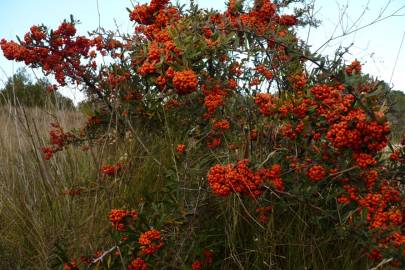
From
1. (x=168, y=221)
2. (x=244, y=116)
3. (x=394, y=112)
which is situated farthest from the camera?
(x=244, y=116)

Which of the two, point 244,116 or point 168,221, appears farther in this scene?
point 244,116

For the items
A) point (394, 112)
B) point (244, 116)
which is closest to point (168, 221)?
point (244, 116)

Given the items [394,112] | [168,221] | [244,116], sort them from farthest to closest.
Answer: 1. [244,116]
2. [394,112]
3. [168,221]

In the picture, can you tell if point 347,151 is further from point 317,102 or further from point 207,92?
point 207,92

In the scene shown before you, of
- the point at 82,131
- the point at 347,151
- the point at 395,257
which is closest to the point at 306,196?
the point at 347,151

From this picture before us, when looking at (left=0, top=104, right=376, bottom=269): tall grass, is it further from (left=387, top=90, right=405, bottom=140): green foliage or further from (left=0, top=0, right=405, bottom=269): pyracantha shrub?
(left=387, top=90, right=405, bottom=140): green foliage

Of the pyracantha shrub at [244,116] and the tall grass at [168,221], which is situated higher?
the pyracantha shrub at [244,116]

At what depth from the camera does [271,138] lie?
264 centimetres

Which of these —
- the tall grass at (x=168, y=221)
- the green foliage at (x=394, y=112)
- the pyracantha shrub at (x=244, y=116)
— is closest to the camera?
the pyracantha shrub at (x=244, y=116)

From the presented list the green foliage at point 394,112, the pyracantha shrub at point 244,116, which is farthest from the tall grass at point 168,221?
the green foliage at point 394,112

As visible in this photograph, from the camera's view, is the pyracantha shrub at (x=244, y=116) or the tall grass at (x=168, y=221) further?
the tall grass at (x=168, y=221)

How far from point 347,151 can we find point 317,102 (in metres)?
0.34

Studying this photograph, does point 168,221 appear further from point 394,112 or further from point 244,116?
point 394,112

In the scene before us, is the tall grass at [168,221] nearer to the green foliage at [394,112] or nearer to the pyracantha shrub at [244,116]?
the pyracantha shrub at [244,116]
